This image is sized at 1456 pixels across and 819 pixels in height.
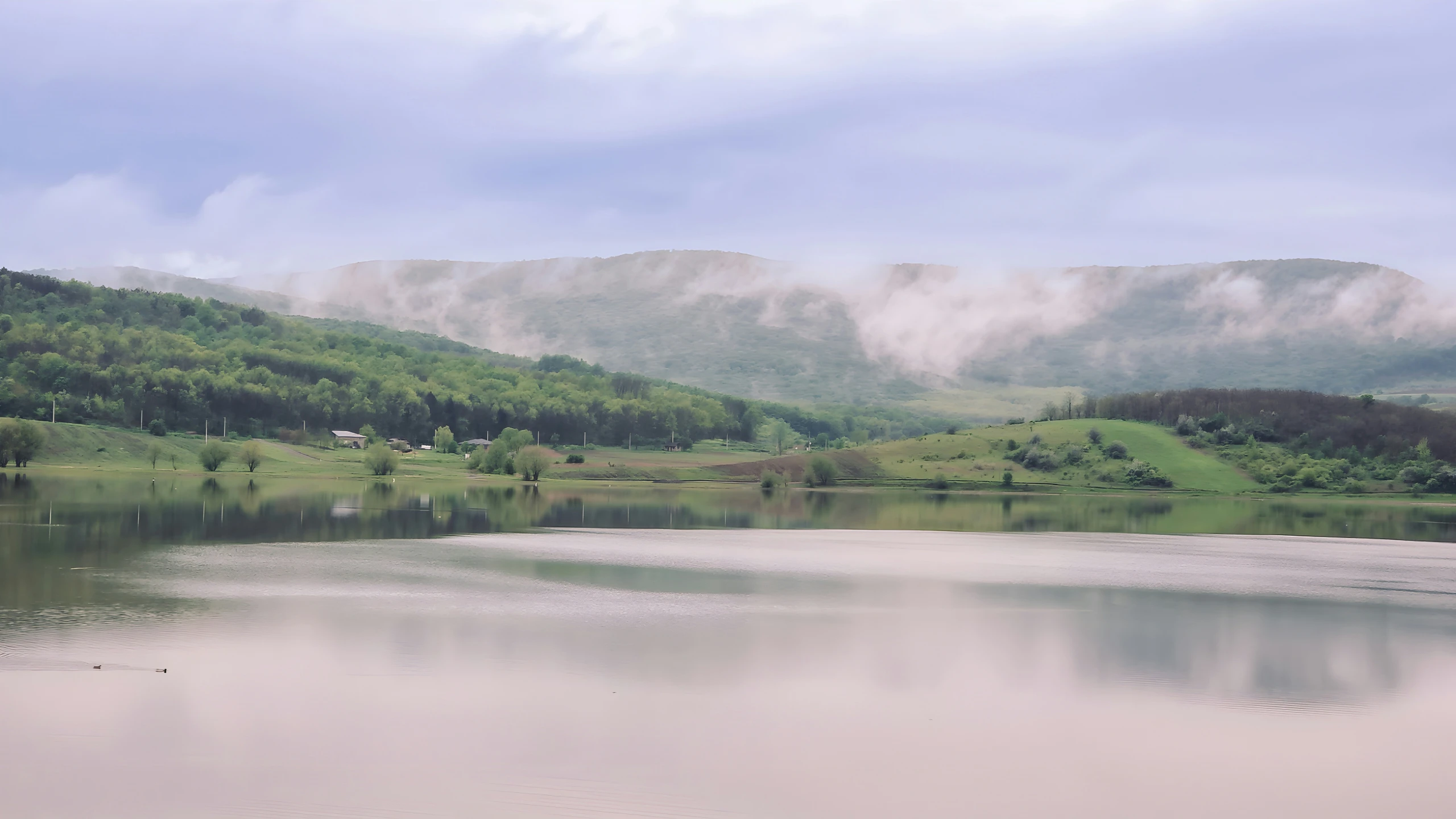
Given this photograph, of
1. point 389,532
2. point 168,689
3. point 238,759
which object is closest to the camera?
point 238,759

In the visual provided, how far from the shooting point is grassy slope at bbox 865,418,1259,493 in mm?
168625

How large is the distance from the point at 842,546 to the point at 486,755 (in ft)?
161

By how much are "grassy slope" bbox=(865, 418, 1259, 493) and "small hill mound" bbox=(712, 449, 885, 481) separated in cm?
231

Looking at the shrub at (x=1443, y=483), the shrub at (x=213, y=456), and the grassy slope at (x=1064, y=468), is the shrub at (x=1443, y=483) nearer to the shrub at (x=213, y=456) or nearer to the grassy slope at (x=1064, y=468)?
the grassy slope at (x=1064, y=468)

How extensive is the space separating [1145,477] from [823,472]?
156 ft

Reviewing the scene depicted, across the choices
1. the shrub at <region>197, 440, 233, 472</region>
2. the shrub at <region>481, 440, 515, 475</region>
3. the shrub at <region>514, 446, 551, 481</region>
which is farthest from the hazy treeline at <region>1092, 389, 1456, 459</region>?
the shrub at <region>197, 440, 233, 472</region>

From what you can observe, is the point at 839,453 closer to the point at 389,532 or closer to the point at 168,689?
the point at 389,532

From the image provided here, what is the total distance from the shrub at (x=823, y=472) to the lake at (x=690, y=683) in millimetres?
113176

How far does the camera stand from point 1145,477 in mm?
167375

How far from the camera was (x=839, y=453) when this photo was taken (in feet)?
605

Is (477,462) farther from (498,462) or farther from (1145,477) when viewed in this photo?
(1145,477)

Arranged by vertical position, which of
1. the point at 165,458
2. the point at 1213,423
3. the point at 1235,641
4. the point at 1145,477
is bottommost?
the point at 1235,641

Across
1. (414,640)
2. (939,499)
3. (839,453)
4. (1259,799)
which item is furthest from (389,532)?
(839,453)

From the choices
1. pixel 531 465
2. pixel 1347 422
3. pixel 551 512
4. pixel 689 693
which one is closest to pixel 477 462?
pixel 531 465
